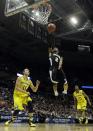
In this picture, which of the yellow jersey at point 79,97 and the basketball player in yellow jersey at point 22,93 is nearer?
the basketball player in yellow jersey at point 22,93

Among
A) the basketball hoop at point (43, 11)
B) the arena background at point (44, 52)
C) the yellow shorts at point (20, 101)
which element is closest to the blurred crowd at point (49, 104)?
the arena background at point (44, 52)

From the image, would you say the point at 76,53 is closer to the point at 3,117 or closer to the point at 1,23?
the point at 1,23

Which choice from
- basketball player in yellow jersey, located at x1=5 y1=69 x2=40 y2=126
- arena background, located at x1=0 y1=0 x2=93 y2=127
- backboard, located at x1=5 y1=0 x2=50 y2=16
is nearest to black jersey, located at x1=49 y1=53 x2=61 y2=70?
basketball player in yellow jersey, located at x1=5 y1=69 x2=40 y2=126

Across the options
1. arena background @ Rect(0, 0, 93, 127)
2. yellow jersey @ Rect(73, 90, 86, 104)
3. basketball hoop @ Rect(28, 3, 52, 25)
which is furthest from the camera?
arena background @ Rect(0, 0, 93, 127)

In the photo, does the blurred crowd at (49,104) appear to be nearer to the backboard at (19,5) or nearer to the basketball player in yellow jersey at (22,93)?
the backboard at (19,5)

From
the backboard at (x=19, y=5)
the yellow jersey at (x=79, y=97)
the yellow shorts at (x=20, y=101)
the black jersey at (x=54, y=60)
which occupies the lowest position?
the yellow shorts at (x=20, y=101)

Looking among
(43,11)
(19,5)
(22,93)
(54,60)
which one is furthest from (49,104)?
(22,93)

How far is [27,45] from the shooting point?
2525 centimetres

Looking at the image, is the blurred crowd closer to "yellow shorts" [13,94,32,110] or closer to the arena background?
the arena background

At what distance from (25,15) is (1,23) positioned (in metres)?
1.73

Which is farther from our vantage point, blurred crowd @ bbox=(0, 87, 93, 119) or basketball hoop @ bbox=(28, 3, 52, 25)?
blurred crowd @ bbox=(0, 87, 93, 119)

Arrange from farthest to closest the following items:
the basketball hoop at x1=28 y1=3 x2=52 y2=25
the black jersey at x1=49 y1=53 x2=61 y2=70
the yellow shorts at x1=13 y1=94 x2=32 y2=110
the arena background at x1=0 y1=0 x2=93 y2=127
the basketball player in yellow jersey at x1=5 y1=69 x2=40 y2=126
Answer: the arena background at x1=0 y1=0 x2=93 y2=127 → the basketball hoop at x1=28 y1=3 x2=52 y2=25 → the black jersey at x1=49 y1=53 x2=61 y2=70 → the yellow shorts at x1=13 y1=94 x2=32 y2=110 → the basketball player in yellow jersey at x1=5 y1=69 x2=40 y2=126

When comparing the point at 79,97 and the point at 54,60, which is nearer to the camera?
the point at 54,60

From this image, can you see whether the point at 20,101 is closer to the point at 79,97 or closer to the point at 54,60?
the point at 54,60
